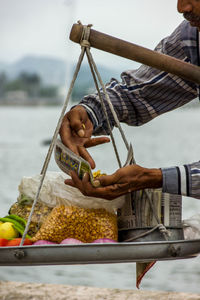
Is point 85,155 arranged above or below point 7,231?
above

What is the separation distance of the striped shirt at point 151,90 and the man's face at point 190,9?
321 millimetres

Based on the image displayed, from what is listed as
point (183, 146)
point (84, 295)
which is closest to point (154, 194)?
point (84, 295)

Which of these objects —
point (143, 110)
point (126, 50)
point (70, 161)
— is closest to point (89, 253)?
point (70, 161)

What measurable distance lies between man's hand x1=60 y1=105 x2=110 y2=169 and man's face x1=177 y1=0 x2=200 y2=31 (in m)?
0.55

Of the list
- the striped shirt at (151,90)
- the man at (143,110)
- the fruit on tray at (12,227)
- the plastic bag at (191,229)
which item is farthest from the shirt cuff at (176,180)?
the fruit on tray at (12,227)

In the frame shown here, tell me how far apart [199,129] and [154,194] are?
137ft

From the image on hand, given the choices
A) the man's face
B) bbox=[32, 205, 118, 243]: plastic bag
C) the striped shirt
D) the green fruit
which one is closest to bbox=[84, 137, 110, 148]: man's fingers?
the striped shirt

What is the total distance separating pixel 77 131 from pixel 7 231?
1.50ft

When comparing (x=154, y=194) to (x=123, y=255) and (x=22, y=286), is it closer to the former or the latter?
(x=123, y=255)

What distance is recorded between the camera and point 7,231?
214cm

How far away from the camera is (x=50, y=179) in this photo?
2.26m

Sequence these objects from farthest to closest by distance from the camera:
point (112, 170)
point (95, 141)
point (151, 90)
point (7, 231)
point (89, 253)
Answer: point (112, 170) < point (151, 90) < point (95, 141) < point (7, 231) < point (89, 253)

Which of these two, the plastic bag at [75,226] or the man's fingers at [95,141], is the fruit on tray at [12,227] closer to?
the plastic bag at [75,226]

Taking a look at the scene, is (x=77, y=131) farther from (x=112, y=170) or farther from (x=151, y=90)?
(x=112, y=170)
